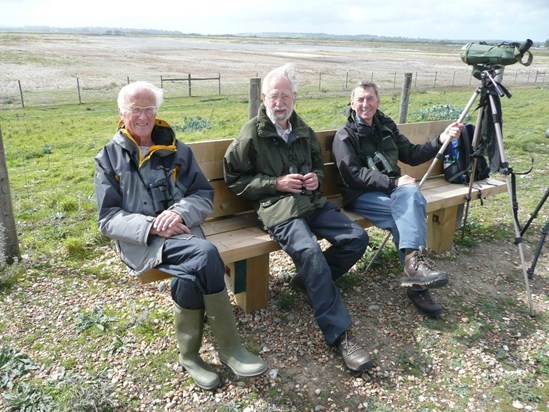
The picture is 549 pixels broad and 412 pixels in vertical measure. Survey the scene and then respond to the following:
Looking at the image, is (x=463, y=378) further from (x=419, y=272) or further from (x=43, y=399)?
(x=43, y=399)

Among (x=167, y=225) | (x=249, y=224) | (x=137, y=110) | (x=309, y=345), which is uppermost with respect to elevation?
(x=137, y=110)

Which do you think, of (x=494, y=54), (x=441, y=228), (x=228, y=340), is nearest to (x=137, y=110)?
(x=228, y=340)

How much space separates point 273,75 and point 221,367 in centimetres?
238

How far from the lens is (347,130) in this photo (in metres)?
4.54

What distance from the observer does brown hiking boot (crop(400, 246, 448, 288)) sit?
12.2 feet

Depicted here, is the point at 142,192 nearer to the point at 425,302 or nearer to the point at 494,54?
the point at 425,302

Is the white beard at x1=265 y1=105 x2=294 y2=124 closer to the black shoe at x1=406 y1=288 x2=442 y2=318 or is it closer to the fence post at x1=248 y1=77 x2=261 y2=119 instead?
the fence post at x1=248 y1=77 x2=261 y2=119

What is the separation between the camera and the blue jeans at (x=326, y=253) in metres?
3.60

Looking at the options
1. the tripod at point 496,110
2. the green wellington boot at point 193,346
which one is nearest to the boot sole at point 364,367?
the green wellington boot at point 193,346

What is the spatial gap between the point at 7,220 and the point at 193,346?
8.25 ft

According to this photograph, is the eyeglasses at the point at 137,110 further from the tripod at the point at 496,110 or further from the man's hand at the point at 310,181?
the tripod at the point at 496,110

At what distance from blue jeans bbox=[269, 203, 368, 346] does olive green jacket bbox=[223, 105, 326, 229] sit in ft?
0.41

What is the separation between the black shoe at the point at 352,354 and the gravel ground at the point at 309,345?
4.1 inches

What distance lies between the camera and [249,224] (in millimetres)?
4320
